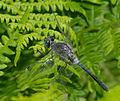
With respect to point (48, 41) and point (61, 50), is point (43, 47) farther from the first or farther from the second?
point (61, 50)

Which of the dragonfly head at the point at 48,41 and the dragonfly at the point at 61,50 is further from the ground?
the dragonfly head at the point at 48,41

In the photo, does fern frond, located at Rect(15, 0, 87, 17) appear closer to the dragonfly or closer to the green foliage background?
the green foliage background

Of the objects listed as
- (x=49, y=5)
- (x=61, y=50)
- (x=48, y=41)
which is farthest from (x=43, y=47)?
(x=49, y=5)

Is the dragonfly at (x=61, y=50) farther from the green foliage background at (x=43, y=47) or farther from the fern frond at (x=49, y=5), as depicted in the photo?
the fern frond at (x=49, y=5)

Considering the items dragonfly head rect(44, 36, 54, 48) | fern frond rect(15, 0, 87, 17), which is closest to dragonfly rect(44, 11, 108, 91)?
dragonfly head rect(44, 36, 54, 48)

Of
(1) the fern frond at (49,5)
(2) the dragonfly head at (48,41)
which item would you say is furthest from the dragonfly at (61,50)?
(1) the fern frond at (49,5)

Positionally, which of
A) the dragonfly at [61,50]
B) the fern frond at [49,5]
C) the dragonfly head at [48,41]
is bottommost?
the dragonfly at [61,50]

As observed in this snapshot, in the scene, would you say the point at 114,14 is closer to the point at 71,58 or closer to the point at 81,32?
the point at 81,32

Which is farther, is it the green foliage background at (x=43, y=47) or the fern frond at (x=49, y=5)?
the fern frond at (x=49, y=5)

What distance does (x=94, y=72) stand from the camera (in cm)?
163

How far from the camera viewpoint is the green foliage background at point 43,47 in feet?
4.90

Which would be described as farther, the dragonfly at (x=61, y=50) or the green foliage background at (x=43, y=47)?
the dragonfly at (x=61, y=50)

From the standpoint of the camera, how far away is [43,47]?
1575 millimetres

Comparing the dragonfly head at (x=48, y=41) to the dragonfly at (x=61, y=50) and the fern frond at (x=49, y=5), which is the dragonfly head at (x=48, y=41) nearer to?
the dragonfly at (x=61, y=50)
